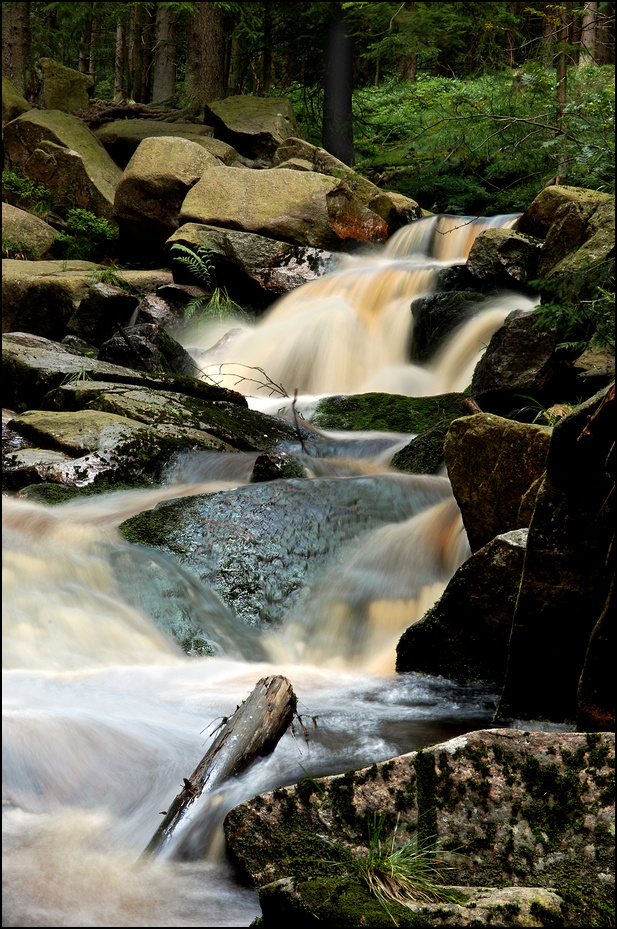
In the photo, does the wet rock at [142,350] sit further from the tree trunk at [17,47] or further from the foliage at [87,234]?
the tree trunk at [17,47]

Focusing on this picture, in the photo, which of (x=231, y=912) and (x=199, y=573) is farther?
(x=199, y=573)

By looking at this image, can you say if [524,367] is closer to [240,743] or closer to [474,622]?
[474,622]

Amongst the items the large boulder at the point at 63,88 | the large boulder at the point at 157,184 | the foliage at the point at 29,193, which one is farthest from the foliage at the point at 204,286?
the large boulder at the point at 63,88

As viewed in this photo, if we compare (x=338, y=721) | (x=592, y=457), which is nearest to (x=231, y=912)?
(x=338, y=721)

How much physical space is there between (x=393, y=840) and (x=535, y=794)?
1.44ft

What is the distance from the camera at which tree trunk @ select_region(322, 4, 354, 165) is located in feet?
53.0

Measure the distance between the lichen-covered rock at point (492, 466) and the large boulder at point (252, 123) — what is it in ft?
44.8

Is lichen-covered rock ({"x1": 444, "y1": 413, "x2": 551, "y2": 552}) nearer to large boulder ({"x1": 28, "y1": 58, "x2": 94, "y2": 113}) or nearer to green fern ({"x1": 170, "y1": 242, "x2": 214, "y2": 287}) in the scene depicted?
green fern ({"x1": 170, "y1": 242, "x2": 214, "y2": 287})

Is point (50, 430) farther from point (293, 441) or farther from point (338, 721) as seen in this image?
point (338, 721)

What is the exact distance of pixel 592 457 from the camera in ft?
8.96

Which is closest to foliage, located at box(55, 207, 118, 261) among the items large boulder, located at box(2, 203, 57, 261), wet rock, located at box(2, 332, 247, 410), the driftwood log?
large boulder, located at box(2, 203, 57, 261)

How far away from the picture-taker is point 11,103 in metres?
16.6

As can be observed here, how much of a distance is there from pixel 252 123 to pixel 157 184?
3.96 m

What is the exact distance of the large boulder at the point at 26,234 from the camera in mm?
13609
